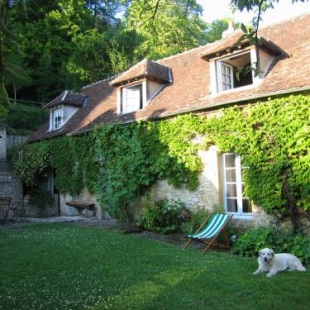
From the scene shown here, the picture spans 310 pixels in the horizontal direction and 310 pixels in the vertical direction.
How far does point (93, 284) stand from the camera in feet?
17.6

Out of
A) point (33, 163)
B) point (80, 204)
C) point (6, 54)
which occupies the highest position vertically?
point (33, 163)

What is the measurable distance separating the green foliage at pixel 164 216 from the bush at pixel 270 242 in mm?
2365

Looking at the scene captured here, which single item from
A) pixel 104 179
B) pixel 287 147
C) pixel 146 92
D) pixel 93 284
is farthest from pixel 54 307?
pixel 146 92

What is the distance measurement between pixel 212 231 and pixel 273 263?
2.41 metres

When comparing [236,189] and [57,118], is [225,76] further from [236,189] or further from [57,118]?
[57,118]

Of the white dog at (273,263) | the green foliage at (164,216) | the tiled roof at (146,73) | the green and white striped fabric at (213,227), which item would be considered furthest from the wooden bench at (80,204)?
the white dog at (273,263)

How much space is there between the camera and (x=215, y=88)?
10.8 m

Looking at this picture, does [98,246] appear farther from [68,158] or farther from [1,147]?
[1,147]

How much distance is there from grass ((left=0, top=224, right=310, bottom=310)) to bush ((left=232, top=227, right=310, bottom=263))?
59cm

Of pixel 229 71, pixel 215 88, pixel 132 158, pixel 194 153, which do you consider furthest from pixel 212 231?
pixel 229 71

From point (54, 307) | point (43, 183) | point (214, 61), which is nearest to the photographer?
point (54, 307)

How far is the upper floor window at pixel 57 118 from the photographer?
17.6 m

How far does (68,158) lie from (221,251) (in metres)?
9.13

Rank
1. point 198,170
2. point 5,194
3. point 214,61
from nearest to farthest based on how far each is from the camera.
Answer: point 198,170
point 214,61
point 5,194
